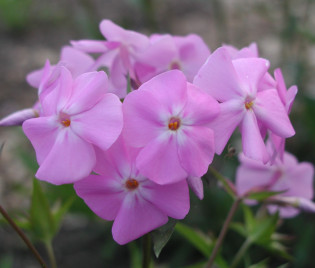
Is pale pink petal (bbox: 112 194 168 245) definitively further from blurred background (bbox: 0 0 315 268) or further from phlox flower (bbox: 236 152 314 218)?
phlox flower (bbox: 236 152 314 218)

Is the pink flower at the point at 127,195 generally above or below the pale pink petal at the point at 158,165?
below

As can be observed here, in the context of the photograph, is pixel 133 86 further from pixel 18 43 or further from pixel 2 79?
pixel 18 43

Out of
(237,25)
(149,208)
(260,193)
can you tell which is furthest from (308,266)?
(237,25)

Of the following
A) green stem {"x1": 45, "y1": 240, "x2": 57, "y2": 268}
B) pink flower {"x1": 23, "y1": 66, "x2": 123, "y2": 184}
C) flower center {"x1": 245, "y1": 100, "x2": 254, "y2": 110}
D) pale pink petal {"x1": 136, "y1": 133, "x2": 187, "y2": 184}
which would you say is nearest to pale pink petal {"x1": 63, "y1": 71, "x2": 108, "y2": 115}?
pink flower {"x1": 23, "y1": 66, "x2": 123, "y2": 184}

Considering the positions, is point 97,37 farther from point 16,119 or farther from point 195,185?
point 195,185

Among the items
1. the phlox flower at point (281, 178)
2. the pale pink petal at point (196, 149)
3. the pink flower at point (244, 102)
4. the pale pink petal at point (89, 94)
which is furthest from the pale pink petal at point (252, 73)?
the phlox flower at point (281, 178)

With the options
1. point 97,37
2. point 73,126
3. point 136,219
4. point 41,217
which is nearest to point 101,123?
point 73,126

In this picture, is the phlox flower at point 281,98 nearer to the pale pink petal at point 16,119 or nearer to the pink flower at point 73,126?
the pink flower at point 73,126
